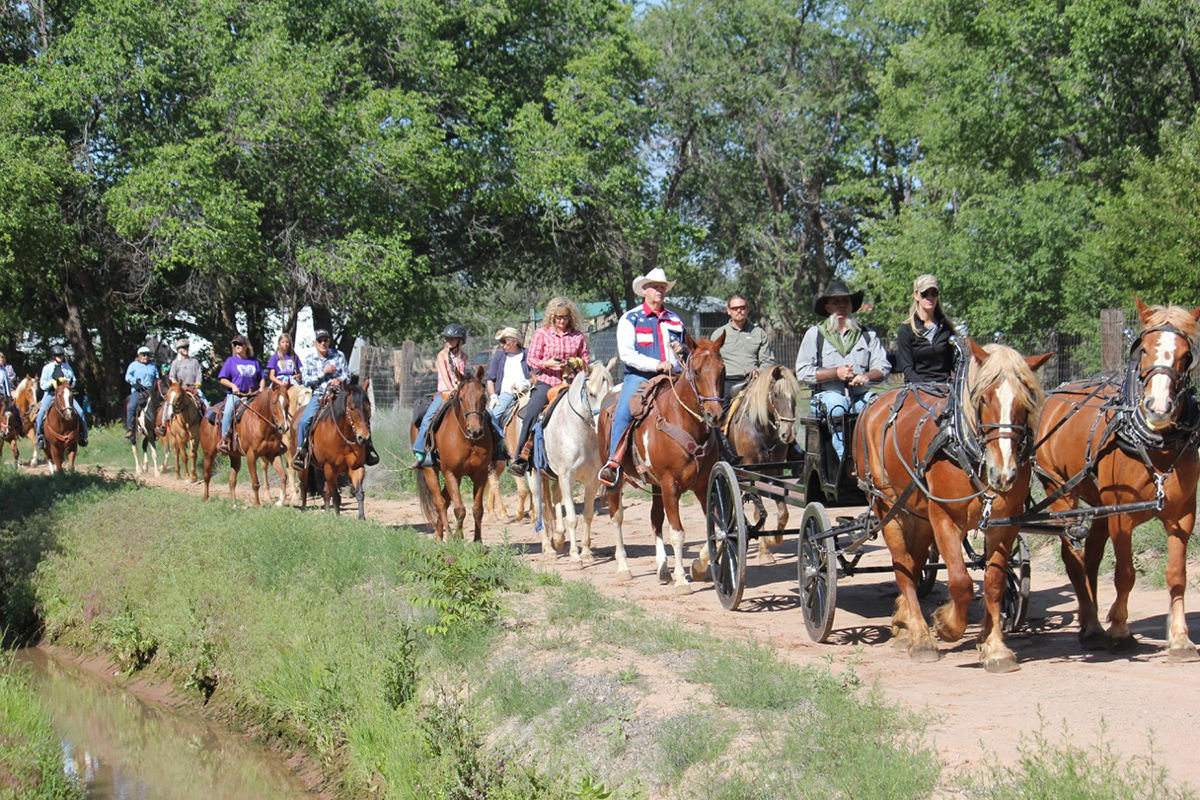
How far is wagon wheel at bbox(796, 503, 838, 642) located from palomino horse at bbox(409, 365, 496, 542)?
17.9 feet

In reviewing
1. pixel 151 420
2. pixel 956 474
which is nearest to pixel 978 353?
pixel 956 474

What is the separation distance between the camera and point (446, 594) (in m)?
10.0

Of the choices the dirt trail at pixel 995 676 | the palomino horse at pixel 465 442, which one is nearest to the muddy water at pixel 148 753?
the dirt trail at pixel 995 676

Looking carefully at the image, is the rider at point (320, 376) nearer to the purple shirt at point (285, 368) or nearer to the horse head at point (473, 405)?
the purple shirt at point (285, 368)

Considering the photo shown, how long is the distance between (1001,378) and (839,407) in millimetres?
2303

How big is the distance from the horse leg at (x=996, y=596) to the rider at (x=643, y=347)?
4.69 meters

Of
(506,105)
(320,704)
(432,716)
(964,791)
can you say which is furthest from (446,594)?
(506,105)

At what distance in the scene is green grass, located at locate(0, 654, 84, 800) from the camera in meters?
8.58

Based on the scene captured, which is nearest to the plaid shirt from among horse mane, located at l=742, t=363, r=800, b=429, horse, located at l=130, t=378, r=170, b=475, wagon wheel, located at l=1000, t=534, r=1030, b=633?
horse mane, located at l=742, t=363, r=800, b=429

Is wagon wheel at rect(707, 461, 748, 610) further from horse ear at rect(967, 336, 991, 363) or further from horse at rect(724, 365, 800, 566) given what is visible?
horse ear at rect(967, 336, 991, 363)

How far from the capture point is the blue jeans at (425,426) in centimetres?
1477

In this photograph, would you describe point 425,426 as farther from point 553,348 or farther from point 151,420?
point 151,420

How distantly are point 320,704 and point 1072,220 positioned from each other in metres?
26.7

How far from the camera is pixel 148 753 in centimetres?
1065
